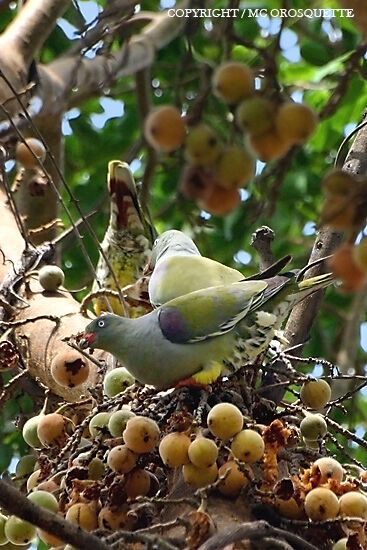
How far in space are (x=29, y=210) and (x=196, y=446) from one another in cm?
186

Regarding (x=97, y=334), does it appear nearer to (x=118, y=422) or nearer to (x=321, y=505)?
(x=118, y=422)

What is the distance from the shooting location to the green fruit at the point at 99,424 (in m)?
1.81

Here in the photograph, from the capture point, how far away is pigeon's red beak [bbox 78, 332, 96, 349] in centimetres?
213

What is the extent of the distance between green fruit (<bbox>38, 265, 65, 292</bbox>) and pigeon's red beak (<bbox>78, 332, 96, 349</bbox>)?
1.20 feet

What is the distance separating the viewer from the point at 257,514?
5.19ft

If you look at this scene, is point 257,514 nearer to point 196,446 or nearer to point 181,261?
point 196,446

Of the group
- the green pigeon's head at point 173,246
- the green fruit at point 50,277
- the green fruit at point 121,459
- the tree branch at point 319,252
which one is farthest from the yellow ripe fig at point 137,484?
the green pigeon's head at point 173,246

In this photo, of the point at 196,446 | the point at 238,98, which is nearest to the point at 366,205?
the point at 238,98

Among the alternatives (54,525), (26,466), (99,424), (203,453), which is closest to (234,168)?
(54,525)

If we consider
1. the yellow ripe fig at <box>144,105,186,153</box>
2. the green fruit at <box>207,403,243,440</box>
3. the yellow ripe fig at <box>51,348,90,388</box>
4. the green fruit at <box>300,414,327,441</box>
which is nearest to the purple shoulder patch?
the yellow ripe fig at <box>51,348,90,388</box>

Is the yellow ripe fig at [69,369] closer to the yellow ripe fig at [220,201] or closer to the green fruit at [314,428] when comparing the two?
the green fruit at [314,428]

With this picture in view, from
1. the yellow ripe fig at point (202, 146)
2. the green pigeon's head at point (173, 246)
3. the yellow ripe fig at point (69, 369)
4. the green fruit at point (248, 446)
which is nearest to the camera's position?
the yellow ripe fig at point (202, 146)

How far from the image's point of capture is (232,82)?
897 mm

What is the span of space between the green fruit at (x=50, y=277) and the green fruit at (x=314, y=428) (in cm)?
90
